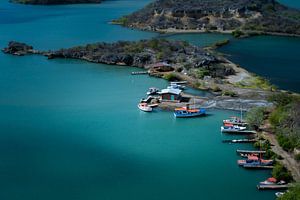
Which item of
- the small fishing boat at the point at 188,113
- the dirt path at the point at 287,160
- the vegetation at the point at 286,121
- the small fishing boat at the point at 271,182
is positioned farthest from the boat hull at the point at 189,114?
the small fishing boat at the point at 271,182

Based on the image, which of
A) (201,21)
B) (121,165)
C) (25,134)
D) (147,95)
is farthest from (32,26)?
(121,165)

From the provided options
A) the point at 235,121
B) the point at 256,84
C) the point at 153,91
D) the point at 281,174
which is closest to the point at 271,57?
the point at 256,84

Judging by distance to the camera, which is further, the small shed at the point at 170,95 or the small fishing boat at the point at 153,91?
the small fishing boat at the point at 153,91

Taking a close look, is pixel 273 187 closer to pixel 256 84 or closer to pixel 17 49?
pixel 256 84

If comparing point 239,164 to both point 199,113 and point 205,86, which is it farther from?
point 205,86

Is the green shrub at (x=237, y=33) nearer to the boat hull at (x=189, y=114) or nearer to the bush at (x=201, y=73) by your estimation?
the bush at (x=201, y=73)

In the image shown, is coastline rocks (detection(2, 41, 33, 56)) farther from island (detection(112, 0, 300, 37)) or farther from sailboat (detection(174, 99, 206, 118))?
sailboat (detection(174, 99, 206, 118))
